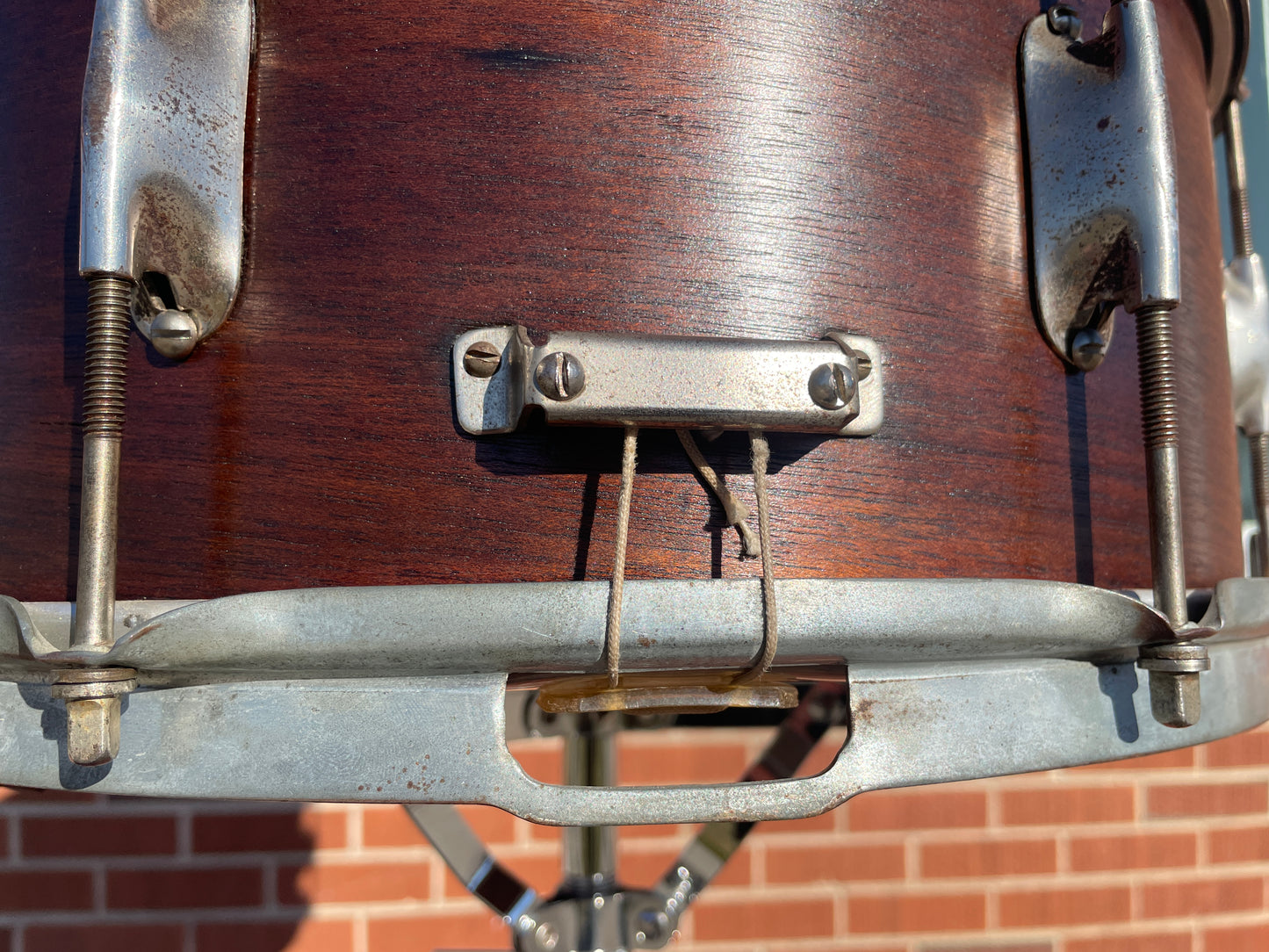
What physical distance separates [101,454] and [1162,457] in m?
0.45

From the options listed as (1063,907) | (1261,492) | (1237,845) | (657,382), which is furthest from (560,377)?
(1237,845)

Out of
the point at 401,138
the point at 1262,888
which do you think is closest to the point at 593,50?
the point at 401,138

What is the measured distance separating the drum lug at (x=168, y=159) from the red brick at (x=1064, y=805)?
44.2 inches

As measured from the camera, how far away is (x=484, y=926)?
3.87ft

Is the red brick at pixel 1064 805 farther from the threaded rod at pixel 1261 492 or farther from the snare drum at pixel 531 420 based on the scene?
the snare drum at pixel 531 420

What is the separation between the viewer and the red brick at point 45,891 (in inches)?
44.4

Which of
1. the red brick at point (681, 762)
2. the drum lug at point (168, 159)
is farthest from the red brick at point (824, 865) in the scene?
the drum lug at point (168, 159)

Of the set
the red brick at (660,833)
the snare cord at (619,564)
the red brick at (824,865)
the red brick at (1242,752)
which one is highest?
the snare cord at (619,564)

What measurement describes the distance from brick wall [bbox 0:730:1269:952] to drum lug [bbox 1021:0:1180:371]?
837 millimetres

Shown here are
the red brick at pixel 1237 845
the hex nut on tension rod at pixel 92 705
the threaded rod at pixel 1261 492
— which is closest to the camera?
the hex nut on tension rod at pixel 92 705

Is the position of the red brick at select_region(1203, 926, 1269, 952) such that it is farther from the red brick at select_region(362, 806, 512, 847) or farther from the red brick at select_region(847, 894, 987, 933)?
the red brick at select_region(362, 806, 512, 847)

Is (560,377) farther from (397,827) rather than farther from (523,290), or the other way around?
(397,827)

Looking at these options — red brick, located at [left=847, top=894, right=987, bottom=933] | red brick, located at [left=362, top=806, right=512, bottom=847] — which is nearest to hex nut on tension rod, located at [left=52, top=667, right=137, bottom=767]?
red brick, located at [left=362, top=806, right=512, bottom=847]

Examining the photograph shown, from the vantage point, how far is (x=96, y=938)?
1.13 m
